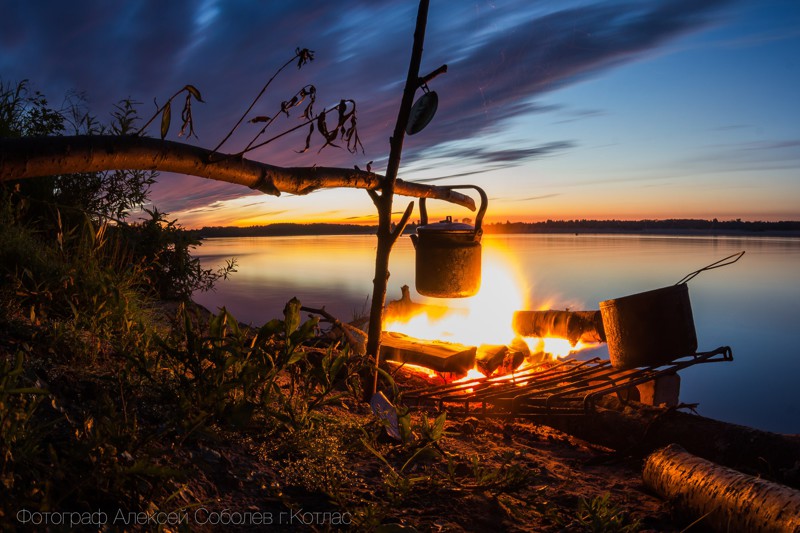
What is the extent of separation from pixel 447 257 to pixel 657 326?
1987mm

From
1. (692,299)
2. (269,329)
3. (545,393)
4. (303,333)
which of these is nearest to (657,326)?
(545,393)

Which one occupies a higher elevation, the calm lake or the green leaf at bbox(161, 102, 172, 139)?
the green leaf at bbox(161, 102, 172, 139)

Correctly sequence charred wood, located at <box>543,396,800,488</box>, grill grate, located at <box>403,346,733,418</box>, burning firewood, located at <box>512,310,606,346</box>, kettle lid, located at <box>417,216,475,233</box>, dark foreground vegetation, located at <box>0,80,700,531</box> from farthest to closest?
burning firewood, located at <box>512,310,606,346</box> → kettle lid, located at <box>417,216,475,233</box> → grill grate, located at <box>403,346,733,418</box> → charred wood, located at <box>543,396,800,488</box> → dark foreground vegetation, located at <box>0,80,700,531</box>

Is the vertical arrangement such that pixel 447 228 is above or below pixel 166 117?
below

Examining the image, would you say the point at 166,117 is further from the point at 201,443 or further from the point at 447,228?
the point at 447,228

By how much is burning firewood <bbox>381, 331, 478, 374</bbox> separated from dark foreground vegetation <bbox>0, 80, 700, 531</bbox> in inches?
67.8

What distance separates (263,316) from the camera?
15227 mm

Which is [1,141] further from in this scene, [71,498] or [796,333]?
[796,333]

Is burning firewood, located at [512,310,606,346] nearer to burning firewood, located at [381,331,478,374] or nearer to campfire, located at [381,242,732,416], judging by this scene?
campfire, located at [381,242,732,416]

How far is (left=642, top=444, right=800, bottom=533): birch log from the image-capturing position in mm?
2213

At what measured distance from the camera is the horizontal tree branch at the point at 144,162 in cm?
205

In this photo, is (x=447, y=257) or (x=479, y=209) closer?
(x=447, y=257)

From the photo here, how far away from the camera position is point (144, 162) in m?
2.45

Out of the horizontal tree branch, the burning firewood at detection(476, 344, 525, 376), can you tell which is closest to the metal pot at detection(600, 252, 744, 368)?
the burning firewood at detection(476, 344, 525, 376)
